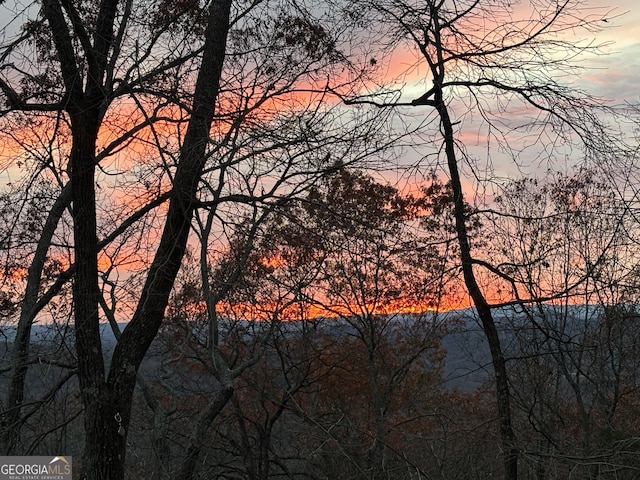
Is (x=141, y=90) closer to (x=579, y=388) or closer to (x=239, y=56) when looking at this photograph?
(x=239, y=56)

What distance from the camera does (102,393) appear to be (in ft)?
19.0

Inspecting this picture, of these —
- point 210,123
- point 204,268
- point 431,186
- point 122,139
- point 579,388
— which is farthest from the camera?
point 579,388

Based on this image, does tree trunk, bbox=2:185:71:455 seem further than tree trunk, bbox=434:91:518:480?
Yes

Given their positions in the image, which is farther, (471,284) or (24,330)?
(24,330)

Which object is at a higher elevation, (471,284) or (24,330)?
(471,284)

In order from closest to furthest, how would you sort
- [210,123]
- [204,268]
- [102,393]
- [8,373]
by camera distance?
[204,268] → [102,393] → [210,123] → [8,373]

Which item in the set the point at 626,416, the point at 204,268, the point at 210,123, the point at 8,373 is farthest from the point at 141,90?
the point at 626,416

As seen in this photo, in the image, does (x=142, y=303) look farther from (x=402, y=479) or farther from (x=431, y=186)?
(x=402, y=479)

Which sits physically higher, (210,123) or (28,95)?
(28,95)

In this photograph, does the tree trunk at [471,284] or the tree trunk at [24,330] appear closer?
the tree trunk at [471,284]

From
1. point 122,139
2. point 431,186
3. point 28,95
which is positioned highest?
point 28,95

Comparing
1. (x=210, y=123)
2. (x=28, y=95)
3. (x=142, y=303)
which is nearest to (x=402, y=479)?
(x=142, y=303)

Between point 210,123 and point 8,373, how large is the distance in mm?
4637

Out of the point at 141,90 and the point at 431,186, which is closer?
the point at 141,90
